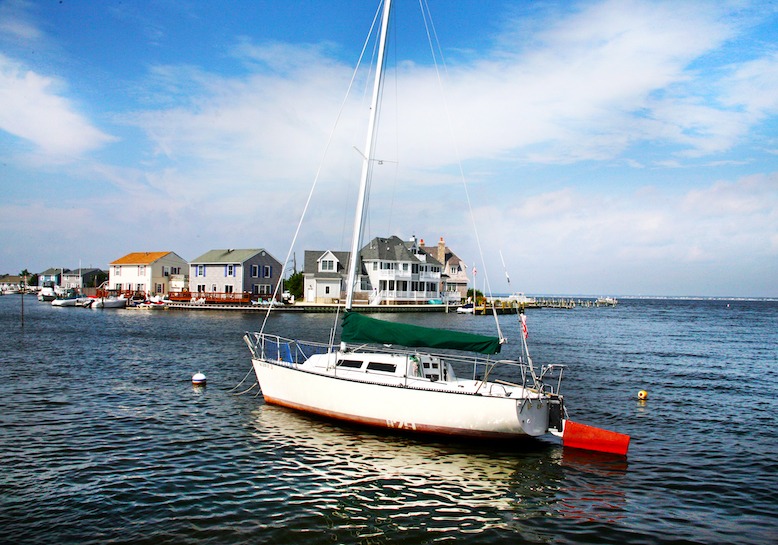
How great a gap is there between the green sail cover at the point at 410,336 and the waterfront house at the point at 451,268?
87.4 metres

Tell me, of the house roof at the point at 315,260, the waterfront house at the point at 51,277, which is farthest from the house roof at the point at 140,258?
the waterfront house at the point at 51,277

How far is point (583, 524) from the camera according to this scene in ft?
39.1

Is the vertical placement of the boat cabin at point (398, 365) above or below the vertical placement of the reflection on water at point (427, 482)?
above

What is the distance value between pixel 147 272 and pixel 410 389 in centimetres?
8788

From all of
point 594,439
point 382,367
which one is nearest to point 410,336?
point 382,367

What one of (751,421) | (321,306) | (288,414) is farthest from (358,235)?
(321,306)

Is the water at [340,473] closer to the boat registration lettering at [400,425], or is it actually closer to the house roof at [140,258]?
the boat registration lettering at [400,425]

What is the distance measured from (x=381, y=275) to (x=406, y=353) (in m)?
67.4

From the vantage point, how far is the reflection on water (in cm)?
1190

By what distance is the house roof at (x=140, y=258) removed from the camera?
313 ft

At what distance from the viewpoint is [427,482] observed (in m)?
14.0

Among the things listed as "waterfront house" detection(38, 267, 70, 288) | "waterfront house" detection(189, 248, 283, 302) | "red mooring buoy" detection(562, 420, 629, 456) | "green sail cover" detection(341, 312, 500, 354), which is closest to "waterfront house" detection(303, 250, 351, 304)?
"waterfront house" detection(189, 248, 283, 302)

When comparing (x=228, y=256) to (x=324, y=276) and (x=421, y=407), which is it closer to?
(x=324, y=276)

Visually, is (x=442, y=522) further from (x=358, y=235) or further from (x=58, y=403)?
(x=58, y=403)
